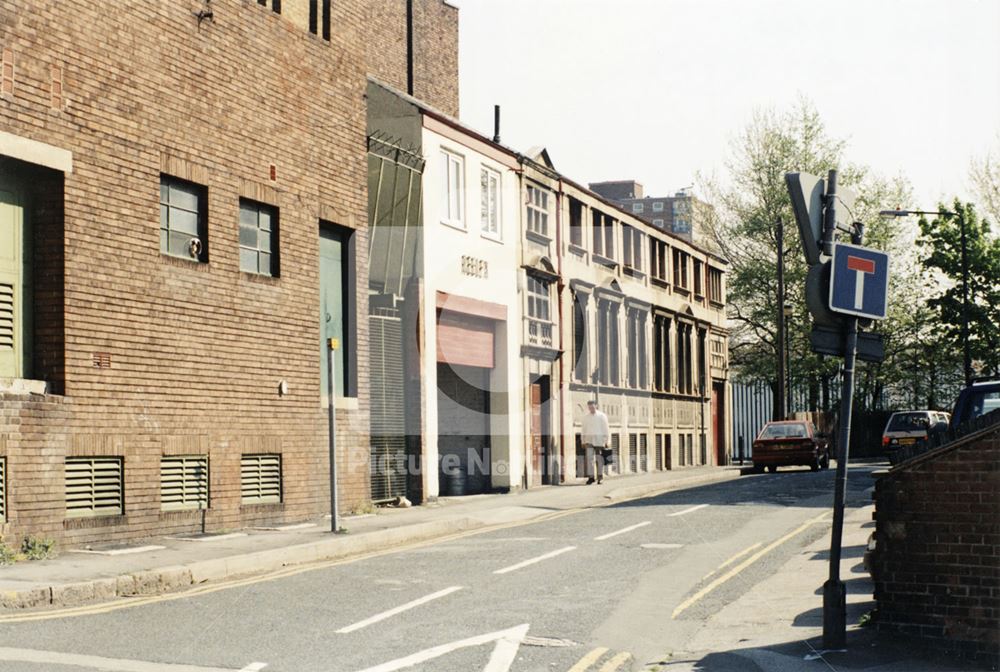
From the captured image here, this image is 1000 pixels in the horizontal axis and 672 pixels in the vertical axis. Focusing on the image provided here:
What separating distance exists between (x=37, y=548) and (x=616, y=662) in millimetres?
8370

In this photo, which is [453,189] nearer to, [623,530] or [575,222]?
[575,222]

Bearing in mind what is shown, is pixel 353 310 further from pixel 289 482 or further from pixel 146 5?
pixel 146 5

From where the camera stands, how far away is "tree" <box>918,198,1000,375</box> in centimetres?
4853

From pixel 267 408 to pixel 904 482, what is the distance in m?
12.6

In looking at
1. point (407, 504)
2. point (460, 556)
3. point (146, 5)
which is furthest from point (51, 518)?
point (407, 504)

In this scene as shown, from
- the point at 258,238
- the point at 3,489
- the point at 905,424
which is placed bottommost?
the point at 3,489

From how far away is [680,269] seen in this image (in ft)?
162

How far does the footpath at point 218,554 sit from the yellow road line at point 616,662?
551cm

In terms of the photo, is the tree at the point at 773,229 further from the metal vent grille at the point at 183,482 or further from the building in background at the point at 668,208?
the metal vent grille at the point at 183,482

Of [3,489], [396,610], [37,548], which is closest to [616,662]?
[396,610]

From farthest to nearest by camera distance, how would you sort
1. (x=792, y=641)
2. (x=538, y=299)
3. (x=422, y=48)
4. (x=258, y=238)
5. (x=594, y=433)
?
(x=422, y=48) → (x=538, y=299) → (x=594, y=433) → (x=258, y=238) → (x=792, y=641)

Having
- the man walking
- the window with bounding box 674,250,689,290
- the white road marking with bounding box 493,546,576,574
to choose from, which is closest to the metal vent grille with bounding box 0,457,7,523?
the white road marking with bounding box 493,546,576,574

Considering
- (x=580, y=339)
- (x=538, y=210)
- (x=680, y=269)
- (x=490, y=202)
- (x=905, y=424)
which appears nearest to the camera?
(x=490, y=202)

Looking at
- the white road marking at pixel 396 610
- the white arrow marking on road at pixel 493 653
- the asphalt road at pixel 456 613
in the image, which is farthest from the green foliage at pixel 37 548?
the white arrow marking on road at pixel 493 653
